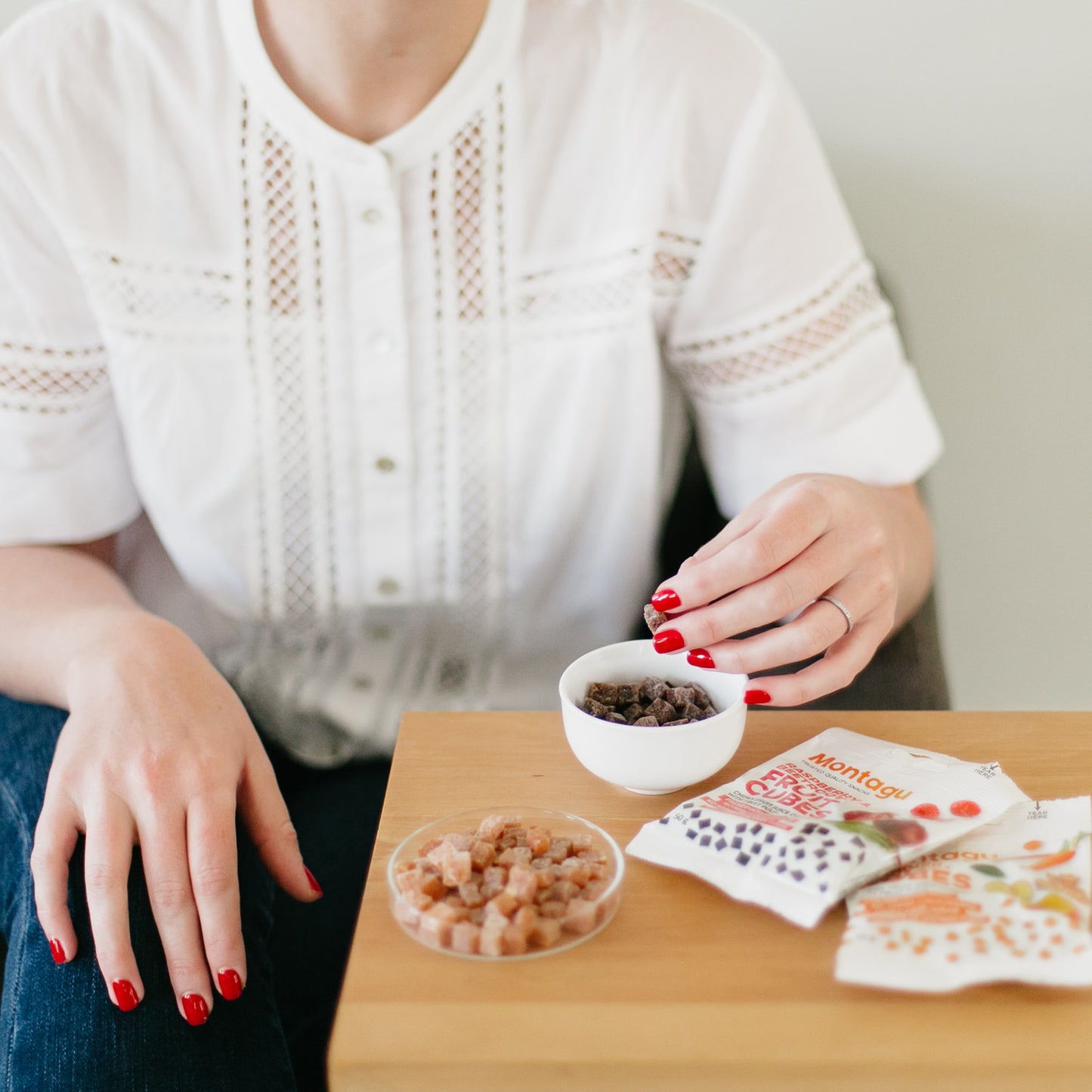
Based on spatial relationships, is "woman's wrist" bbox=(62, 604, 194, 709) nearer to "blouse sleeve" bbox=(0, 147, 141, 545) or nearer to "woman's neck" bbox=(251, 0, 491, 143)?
"blouse sleeve" bbox=(0, 147, 141, 545)

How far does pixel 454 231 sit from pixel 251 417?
25 cm

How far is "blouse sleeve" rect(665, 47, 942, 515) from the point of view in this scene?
95 centimetres

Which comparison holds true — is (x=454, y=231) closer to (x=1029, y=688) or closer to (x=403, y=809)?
(x=403, y=809)

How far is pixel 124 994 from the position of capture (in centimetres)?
64

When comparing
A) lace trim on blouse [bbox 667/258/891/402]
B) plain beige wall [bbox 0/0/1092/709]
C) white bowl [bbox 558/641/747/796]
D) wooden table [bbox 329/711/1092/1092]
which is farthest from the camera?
plain beige wall [bbox 0/0/1092/709]

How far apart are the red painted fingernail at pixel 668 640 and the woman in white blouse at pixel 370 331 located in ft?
0.75

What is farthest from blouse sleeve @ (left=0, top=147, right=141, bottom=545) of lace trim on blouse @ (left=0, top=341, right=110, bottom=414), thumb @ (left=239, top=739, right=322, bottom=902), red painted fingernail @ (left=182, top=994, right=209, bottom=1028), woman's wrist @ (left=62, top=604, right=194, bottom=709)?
red painted fingernail @ (left=182, top=994, right=209, bottom=1028)

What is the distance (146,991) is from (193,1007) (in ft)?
0.15

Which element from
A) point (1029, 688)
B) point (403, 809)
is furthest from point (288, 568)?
point (1029, 688)

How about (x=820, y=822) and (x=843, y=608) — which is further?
(x=843, y=608)

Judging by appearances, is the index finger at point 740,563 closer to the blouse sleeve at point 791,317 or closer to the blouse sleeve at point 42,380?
the blouse sleeve at point 791,317

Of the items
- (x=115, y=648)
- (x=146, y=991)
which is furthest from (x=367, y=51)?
(x=146, y=991)

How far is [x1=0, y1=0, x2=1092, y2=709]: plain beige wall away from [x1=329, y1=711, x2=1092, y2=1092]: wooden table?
38.1 inches

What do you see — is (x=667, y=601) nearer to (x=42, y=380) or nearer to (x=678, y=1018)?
(x=678, y=1018)
